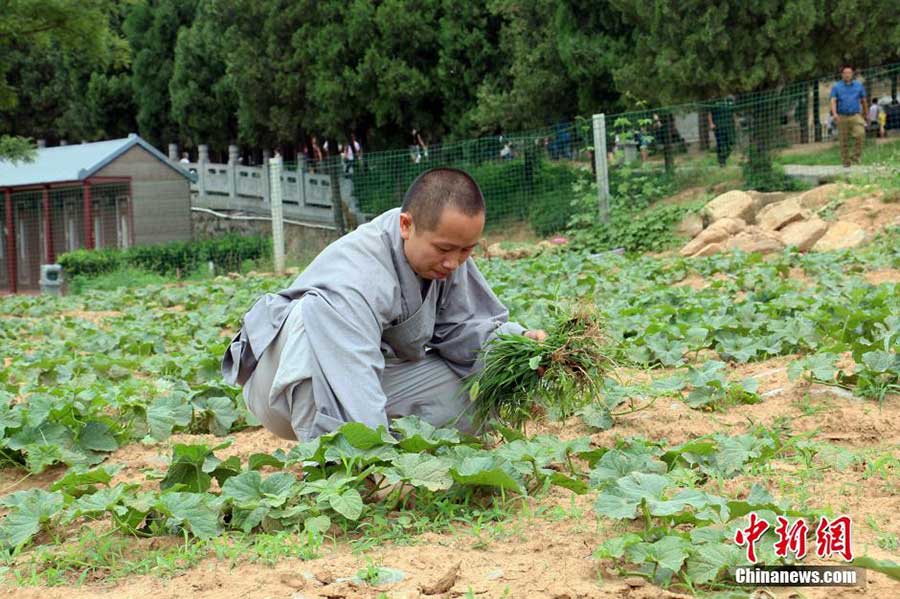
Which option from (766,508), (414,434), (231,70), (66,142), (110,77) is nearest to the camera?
(766,508)

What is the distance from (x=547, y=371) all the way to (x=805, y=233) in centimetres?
763

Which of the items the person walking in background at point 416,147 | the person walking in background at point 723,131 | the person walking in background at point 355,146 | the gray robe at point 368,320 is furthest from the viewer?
the person walking in background at point 355,146

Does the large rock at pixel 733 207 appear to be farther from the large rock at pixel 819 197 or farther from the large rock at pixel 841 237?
the large rock at pixel 841 237

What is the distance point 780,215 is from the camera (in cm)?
1109

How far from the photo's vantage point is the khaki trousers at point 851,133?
13789 millimetres

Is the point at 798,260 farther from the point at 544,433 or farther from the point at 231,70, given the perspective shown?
the point at 231,70

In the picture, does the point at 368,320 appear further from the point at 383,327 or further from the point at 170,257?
the point at 170,257

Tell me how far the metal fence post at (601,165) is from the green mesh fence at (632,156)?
16cm

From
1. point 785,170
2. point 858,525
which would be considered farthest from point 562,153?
point 858,525

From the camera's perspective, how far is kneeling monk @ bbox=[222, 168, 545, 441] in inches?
119

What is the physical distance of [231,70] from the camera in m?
21.2

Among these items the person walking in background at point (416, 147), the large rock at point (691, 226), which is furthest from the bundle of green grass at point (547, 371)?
the person walking in background at point (416, 147)

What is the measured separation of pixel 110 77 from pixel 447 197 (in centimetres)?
2896

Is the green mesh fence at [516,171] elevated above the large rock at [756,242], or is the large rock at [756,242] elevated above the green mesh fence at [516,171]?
the green mesh fence at [516,171]
